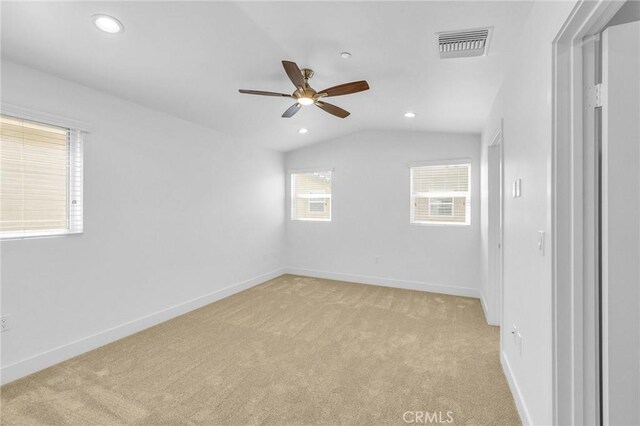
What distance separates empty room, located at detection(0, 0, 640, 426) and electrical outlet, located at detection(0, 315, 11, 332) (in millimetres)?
58

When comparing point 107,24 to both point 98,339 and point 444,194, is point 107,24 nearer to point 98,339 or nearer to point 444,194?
point 98,339

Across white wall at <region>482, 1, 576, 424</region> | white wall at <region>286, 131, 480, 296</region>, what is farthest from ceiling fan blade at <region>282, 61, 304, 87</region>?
white wall at <region>286, 131, 480, 296</region>

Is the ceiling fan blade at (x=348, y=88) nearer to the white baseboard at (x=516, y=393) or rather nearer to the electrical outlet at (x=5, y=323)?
the white baseboard at (x=516, y=393)

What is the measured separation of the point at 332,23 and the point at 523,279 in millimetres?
2130

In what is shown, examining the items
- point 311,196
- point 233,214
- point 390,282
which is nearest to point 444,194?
point 390,282

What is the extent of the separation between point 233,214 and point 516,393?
13.0 feet

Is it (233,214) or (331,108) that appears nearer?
(331,108)

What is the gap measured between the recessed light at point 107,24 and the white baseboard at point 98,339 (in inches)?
104

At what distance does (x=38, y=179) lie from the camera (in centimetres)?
257

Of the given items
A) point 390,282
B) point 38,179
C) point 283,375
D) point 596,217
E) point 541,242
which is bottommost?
point 283,375

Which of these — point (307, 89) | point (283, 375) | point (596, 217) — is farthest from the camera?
point (307, 89)

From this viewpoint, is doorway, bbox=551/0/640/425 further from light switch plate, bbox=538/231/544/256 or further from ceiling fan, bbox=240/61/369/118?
ceiling fan, bbox=240/61/369/118

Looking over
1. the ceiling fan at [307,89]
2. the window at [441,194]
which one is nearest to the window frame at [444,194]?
the window at [441,194]

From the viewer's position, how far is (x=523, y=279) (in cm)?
193
